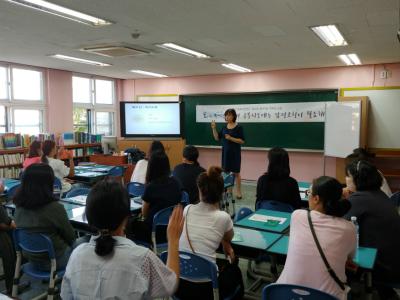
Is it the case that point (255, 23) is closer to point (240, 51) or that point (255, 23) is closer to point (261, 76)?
point (240, 51)

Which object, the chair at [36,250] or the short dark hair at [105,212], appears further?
the chair at [36,250]

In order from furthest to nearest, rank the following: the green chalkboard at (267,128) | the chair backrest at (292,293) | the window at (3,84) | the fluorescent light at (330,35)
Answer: the green chalkboard at (267,128)
the window at (3,84)
the fluorescent light at (330,35)
the chair backrest at (292,293)

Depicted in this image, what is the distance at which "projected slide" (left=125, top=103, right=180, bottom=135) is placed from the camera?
29.3 feet

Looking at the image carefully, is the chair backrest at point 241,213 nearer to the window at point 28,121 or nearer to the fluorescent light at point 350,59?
the fluorescent light at point 350,59

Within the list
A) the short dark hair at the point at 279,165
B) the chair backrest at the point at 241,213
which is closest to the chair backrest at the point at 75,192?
the chair backrest at the point at 241,213

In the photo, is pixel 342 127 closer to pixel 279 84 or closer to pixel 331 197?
pixel 279 84

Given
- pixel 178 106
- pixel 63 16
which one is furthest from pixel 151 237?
pixel 178 106

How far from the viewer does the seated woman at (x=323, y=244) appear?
6.00 feet

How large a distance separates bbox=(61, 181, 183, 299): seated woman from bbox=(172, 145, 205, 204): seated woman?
2.79 m

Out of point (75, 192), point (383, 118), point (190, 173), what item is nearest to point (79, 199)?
point (75, 192)

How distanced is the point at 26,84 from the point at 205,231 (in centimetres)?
703

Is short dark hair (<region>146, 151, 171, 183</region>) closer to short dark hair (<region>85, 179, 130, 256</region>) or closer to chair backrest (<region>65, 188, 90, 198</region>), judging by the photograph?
chair backrest (<region>65, 188, 90, 198</region>)

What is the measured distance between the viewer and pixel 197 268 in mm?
2154

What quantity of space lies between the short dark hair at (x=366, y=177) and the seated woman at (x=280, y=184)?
0.91 m
